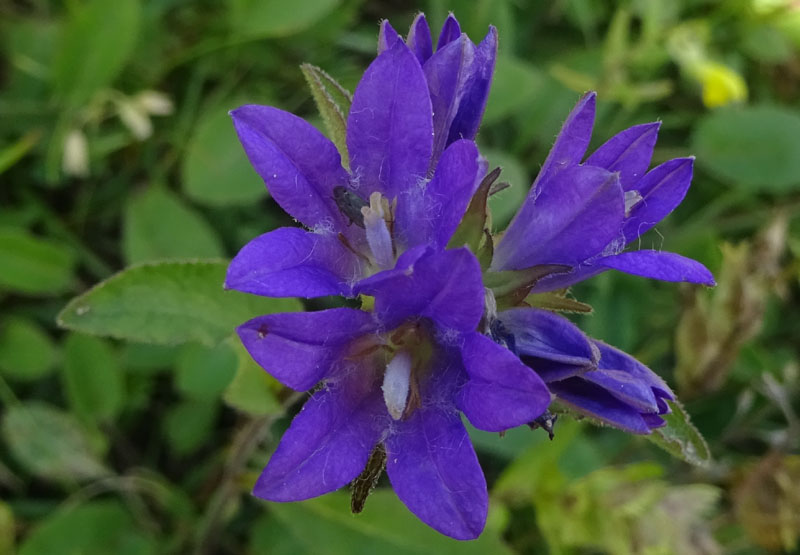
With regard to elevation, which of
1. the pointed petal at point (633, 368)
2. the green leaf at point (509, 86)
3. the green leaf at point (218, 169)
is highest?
the pointed petal at point (633, 368)

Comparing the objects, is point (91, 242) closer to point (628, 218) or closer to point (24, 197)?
point (24, 197)

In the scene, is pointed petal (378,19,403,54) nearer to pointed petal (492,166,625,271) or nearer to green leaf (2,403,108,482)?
pointed petal (492,166,625,271)

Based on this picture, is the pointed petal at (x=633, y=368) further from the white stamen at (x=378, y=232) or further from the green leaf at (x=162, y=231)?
the green leaf at (x=162, y=231)

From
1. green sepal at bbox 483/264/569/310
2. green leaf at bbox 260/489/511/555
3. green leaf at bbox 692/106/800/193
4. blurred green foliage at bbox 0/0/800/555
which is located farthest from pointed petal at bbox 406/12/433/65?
green leaf at bbox 692/106/800/193

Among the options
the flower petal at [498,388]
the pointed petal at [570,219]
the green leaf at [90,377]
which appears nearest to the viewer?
the flower petal at [498,388]

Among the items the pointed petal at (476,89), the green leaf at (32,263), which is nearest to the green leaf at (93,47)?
the green leaf at (32,263)

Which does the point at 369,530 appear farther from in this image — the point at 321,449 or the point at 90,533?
the point at 321,449

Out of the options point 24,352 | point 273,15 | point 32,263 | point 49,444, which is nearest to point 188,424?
point 49,444
